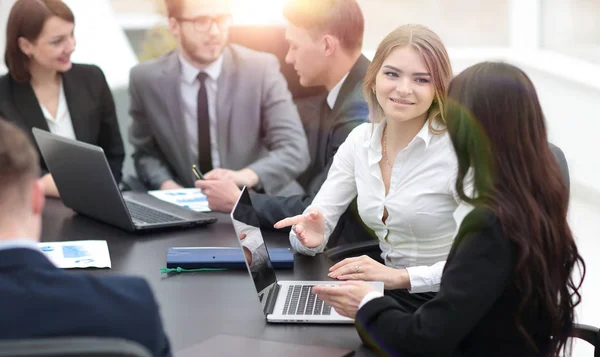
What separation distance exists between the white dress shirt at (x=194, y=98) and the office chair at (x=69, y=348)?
8.76 ft

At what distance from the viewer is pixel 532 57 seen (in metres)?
6.74

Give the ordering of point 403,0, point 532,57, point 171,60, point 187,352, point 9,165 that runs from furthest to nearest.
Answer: point 403,0 → point 532,57 → point 171,60 → point 187,352 → point 9,165

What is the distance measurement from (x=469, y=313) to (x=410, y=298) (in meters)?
0.59

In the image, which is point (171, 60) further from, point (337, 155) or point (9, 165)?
point (9, 165)

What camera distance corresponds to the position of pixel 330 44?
288cm

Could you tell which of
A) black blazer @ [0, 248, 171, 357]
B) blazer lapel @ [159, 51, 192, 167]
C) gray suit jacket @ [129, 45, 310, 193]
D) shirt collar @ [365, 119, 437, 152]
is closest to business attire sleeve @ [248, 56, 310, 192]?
gray suit jacket @ [129, 45, 310, 193]

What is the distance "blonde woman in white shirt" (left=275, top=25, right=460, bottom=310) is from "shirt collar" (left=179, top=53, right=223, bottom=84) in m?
1.49

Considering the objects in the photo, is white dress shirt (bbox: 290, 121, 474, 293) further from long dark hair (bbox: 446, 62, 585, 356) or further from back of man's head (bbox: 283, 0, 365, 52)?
back of man's head (bbox: 283, 0, 365, 52)

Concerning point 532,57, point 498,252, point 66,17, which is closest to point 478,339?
point 498,252

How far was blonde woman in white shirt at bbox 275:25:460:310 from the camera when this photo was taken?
7.02 feet

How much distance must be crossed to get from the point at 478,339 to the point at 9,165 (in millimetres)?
934

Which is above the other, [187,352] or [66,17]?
[66,17]

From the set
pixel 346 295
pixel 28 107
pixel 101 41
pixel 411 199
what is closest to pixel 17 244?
pixel 346 295

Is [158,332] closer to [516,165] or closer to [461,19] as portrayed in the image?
[516,165]
